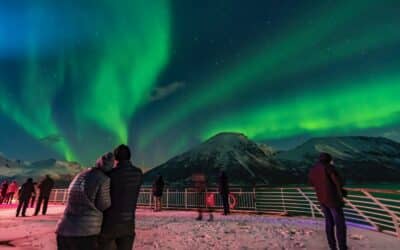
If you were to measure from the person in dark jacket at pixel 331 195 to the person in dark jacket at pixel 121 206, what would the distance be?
372 cm

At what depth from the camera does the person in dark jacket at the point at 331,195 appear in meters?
4.94

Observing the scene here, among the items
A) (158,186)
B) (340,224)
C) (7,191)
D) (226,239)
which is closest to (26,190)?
(158,186)

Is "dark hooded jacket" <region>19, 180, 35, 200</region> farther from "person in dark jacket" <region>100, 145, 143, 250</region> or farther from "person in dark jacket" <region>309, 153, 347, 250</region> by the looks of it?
"person in dark jacket" <region>309, 153, 347, 250</region>

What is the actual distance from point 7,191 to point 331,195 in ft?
80.0

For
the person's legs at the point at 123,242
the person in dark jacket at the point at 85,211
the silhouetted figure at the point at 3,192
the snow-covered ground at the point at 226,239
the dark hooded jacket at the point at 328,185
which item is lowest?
the snow-covered ground at the point at 226,239

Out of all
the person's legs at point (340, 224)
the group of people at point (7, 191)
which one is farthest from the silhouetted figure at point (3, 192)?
the person's legs at point (340, 224)

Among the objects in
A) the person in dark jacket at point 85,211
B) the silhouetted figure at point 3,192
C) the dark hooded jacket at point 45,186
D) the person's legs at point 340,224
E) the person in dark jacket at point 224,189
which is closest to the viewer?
the person in dark jacket at point 85,211

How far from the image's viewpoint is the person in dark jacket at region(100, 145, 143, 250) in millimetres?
2795

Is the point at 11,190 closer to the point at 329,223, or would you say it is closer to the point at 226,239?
the point at 226,239

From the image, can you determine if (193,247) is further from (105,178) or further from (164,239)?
(105,178)

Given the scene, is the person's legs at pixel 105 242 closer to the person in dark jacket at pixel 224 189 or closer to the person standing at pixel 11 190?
the person in dark jacket at pixel 224 189

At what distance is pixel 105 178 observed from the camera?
2760mm

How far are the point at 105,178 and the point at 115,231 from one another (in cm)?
58

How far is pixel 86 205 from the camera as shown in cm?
266
